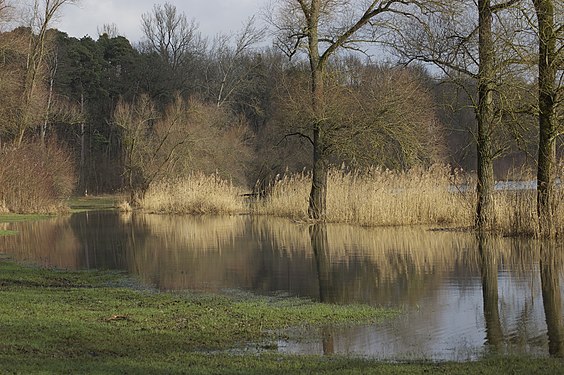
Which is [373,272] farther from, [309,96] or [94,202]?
[94,202]

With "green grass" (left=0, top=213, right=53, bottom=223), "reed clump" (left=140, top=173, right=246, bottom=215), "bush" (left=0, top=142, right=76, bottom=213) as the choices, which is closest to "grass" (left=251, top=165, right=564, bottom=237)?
"reed clump" (left=140, top=173, right=246, bottom=215)

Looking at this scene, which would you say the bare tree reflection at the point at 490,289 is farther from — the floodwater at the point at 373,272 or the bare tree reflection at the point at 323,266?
Result: the bare tree reflection at the point at 323,266

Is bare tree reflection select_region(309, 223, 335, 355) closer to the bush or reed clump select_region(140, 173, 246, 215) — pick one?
reed clump select_region(140, 173, 246, 215)

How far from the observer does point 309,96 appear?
1026 inches

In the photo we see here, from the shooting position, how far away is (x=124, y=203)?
39.0 meters

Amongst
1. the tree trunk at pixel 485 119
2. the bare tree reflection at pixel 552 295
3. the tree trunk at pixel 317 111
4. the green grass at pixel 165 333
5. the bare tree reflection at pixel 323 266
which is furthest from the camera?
the tree trunk at pixel 317 111

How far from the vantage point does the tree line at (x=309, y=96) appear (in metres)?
17.5

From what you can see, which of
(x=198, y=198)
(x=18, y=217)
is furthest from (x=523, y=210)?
(x=18, y=217)

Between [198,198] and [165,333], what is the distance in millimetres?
24548

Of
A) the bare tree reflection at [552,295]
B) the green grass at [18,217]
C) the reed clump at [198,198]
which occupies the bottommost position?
the bare tree reflection at [552,295]

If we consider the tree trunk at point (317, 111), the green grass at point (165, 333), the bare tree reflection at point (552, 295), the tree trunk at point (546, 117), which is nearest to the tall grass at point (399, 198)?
the tree trunk at point (317, 111)

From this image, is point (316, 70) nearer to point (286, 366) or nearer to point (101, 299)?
point (101, 299)

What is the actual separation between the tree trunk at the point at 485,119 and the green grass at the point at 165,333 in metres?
9.65

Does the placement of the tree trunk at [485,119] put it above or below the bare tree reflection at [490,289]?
above
